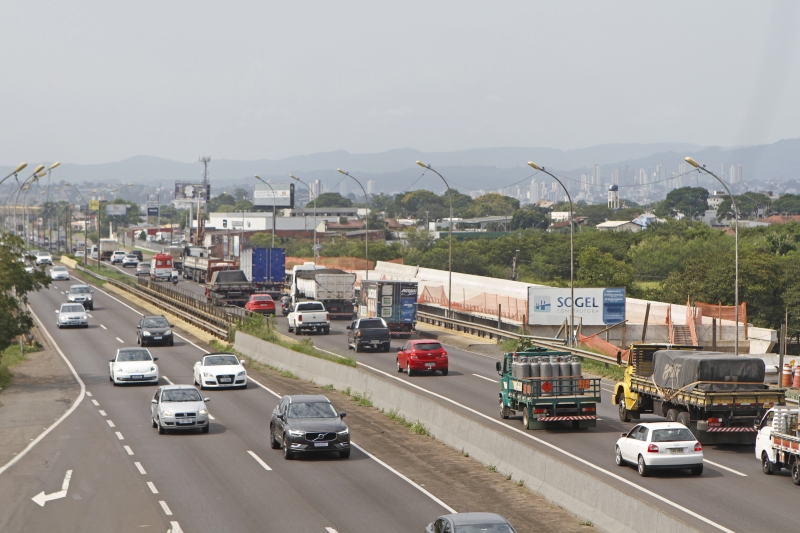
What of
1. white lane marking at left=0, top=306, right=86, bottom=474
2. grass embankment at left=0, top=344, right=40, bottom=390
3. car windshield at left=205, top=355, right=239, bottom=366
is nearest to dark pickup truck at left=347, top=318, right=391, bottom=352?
car windshield at left=205, top=355, right=239, bottom=366

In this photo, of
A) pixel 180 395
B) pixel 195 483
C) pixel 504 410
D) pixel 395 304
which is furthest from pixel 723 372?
pixel 395 304

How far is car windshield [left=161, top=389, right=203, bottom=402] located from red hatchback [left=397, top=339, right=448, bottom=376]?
41.8ft

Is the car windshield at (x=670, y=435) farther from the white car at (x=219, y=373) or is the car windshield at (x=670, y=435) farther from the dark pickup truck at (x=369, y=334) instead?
the dark pickup truck at (x=369, y=334)

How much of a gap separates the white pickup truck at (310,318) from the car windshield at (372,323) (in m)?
7.80

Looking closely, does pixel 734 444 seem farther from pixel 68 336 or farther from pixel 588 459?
pixel 68 336

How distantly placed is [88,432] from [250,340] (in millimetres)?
20289

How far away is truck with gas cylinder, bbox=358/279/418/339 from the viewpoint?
53.1 metres

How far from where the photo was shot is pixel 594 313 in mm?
54062

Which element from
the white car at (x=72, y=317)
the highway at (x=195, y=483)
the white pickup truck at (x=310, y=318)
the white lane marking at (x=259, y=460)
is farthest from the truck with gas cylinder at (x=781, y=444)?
the white car at (x=72, y=317)

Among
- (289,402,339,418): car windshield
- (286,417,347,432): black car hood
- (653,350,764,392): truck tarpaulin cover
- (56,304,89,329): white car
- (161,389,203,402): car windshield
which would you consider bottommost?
(56,304,89,329): white car

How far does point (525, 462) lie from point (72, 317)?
151 feet

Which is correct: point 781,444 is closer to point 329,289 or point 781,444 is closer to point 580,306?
point 580,306

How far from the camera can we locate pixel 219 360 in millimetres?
38188

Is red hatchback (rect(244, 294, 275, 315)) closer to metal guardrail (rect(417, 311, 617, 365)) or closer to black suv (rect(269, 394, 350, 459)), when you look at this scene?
metal guardrail (rect(417, 311, 617, 365))
